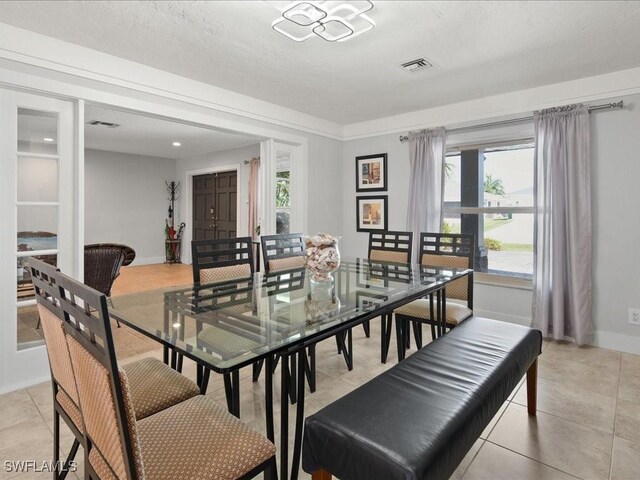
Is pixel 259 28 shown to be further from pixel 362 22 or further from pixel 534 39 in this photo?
pixel 534 39

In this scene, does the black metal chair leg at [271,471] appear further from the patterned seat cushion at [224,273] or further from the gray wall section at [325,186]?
the gray wall section at [325,186]

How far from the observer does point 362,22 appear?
2.36 m

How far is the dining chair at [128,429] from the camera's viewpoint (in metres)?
0.87

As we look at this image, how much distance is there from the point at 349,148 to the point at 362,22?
2.71m

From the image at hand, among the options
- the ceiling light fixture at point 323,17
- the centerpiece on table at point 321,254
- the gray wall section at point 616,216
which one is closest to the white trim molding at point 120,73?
the ceiling light fixture at point 323,17

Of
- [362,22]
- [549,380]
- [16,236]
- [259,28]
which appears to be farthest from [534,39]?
[16,236]

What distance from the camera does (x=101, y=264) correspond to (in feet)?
11.7

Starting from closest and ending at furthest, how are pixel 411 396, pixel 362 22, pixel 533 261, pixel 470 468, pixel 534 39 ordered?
1. pixel 411 396
2. pixel 470 468
3. pixel 362 22
4. pixel 534 39
5. pixel 533 261

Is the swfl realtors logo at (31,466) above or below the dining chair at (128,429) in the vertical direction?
below

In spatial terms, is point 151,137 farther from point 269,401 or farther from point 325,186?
point 269,401

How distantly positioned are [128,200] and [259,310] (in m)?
7.31

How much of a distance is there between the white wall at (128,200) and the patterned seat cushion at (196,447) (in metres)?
7.36

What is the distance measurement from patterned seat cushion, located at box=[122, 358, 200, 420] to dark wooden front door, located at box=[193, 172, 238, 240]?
5.72 m

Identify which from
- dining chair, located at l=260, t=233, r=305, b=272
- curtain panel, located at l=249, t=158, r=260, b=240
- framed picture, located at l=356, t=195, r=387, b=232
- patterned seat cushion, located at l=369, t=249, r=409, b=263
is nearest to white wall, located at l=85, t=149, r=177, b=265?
curtain panel, located at l=249, t=158, r=260, b=240
